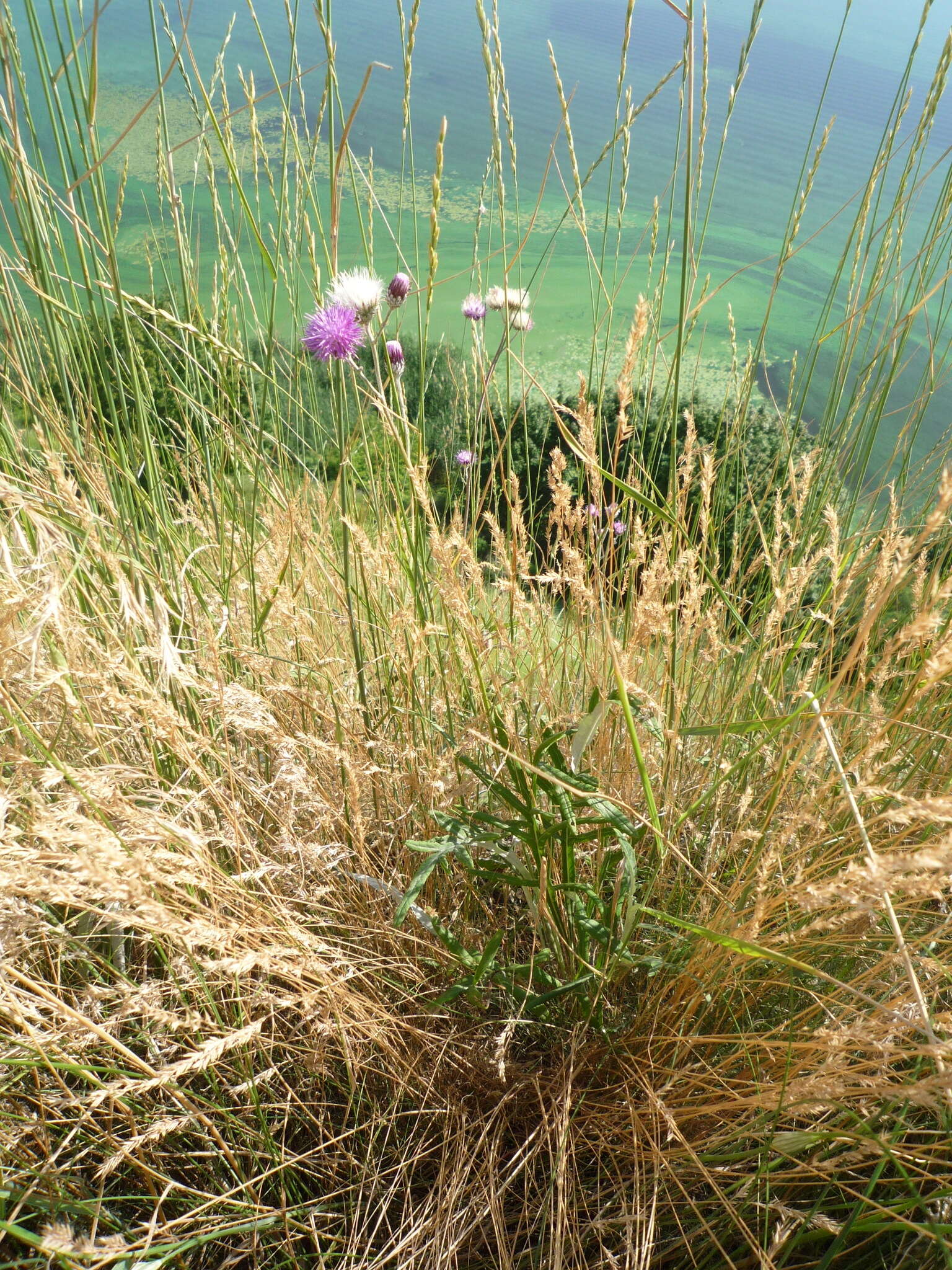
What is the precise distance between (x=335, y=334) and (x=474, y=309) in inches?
27.9

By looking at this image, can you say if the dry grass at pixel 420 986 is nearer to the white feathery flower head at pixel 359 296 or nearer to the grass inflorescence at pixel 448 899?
the grass inflorescence at pixel 448 899

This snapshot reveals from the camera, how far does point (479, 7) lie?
2.79ft

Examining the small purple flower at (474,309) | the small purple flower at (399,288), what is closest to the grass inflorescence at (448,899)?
the small purple flower at (399,288)

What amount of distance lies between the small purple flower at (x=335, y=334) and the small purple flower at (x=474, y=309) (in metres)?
0.34

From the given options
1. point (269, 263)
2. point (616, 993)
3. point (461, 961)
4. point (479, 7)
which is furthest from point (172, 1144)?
point (479, 7)

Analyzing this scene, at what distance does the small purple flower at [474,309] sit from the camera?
1.30 meters

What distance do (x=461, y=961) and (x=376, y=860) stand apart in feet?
0.70

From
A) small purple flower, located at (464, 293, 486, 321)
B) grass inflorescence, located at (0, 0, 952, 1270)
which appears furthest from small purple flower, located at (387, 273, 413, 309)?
small purple flower, located at (464, 293, 486, 321)

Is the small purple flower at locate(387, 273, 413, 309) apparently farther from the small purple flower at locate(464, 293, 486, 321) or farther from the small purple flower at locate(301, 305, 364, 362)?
the small purple flower at locate(464, 293, 486, 321)

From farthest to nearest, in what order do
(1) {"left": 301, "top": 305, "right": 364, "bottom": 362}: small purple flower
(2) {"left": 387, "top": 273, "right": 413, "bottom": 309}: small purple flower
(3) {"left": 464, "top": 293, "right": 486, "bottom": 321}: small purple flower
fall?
(3) {"left": 464, "top": 293, "right": 486, "bottom": 321}: small purple flower → (2) {"left": 387, "top": 273, "right": 413, "bottom": 309}: small purple flower → (1) {"left": 301, "top": 305, "right": 364, "bottom": 362}: small purple flower

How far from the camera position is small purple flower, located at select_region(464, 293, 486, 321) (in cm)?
130

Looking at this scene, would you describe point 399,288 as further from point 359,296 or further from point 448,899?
point 448,899

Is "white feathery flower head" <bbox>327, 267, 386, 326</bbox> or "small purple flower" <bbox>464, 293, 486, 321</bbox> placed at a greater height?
"white feathery flower head" <bbox>327, 267, 386, 326</bbox>

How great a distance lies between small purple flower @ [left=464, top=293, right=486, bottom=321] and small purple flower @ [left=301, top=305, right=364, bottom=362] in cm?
34
